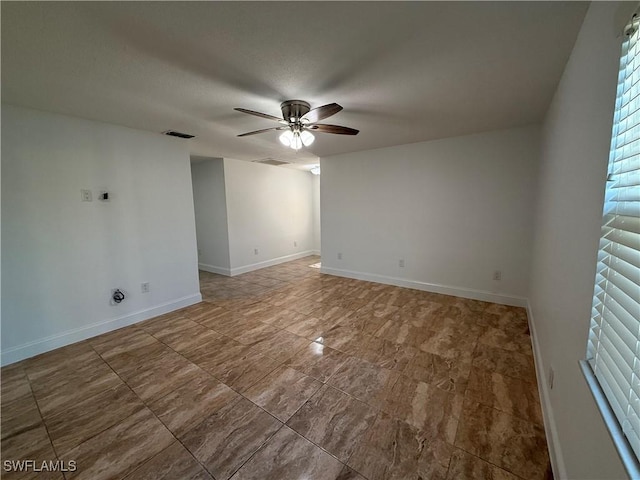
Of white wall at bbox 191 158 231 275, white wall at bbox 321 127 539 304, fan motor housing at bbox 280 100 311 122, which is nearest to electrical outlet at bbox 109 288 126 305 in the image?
white wall at bbox 191 158 231 275

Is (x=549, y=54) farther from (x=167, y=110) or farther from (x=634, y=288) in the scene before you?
(x=167, y=110)

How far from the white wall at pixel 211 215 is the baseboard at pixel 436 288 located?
85.6 inches

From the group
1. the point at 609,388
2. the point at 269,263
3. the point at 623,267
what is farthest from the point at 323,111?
the point at 269,263

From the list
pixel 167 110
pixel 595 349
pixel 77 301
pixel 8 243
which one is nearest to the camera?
pixel 595 349

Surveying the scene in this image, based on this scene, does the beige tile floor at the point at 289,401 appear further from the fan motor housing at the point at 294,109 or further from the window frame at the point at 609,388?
the fan motor housing at the point at 294,109

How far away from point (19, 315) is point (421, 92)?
4172mm

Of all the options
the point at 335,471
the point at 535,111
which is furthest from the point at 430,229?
the point at 335,471

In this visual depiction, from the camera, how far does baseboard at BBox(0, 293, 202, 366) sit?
2320 millimetres

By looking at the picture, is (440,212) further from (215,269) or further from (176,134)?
(215,269)

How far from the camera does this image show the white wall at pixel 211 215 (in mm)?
4859

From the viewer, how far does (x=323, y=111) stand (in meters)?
1.99

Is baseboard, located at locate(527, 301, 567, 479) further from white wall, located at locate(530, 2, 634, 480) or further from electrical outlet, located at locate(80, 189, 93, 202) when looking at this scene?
electrical outlet, located at locate(80, 189, 93, 202)

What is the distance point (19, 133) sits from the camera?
7.47 feet

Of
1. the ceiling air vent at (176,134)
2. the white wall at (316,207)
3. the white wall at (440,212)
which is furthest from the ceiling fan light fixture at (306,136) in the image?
the white wall at (316,207)
